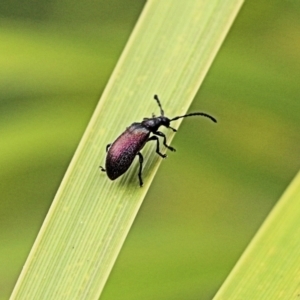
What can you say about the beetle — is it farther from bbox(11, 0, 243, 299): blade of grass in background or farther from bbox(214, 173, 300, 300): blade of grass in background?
bbox(214, 173, 300, 300): blade of grass in background

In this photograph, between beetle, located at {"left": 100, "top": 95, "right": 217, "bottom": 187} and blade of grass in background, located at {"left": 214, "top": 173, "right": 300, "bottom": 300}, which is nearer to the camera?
blade of grass in background, located at {"left": 214, "top": 173, "right": 300, "bottom": 300}

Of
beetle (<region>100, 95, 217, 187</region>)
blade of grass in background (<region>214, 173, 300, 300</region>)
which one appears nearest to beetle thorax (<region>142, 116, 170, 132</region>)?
beetle (<region>100, 95, 217, 187</region>)

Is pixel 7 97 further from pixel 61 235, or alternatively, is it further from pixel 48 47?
pixel 61 235

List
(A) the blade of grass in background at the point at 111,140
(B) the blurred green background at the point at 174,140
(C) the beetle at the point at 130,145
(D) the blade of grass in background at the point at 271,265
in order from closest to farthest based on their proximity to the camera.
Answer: (D) the blade of grass in background at the point at 271,265 → (A) the blade of grass in background at the point at 111,140 → (C) the beetle at the point at 130,145 → (B) the blurred green background at the point at 174,140

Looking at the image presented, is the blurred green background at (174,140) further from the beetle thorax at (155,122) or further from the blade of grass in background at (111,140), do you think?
the blade of grass in background at (111,140)

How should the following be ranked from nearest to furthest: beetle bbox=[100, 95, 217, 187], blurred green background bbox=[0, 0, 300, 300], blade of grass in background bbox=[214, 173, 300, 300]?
blade of grass in background bbox=[214, 173, 300, 300]
beetle bbox=[100, 95, 217, 187]
blurred green background bbox=[0, 0, 300, 300]

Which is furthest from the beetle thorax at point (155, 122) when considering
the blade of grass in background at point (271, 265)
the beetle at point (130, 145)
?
the blade of grass in background at point (271, 265)
